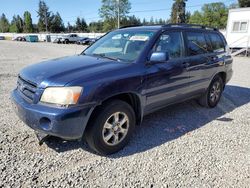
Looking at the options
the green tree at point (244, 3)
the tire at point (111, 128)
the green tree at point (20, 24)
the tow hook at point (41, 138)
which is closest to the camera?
the tire at point (111, 128)

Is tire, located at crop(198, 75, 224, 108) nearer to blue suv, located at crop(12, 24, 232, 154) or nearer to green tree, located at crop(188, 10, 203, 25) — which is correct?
blue suv, located at crop(12, 24, 232, 154)

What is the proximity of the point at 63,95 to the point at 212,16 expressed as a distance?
261ft

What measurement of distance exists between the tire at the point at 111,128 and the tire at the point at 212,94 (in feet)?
8.20

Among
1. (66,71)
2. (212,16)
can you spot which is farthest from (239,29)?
(212,16)

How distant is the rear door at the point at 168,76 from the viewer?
12.7 ft

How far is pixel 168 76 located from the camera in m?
4.11

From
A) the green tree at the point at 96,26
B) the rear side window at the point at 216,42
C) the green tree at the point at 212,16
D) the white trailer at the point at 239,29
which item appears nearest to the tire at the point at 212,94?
the rear side window at the point at 216,42

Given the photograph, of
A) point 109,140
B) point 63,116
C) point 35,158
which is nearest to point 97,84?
point 63,116

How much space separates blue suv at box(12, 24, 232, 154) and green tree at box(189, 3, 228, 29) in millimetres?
72588

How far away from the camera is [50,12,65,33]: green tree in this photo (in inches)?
3556

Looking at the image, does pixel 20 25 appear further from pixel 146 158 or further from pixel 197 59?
pixel 146 158

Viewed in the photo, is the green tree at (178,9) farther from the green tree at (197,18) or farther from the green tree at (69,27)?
the green tree at (69,27)

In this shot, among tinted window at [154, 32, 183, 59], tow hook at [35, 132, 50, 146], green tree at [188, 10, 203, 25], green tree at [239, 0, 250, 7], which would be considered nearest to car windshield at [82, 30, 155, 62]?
tinted window at [154, 32, 183, 59]

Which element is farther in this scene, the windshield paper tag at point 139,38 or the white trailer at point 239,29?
Result: the white trailer at point 239,29
